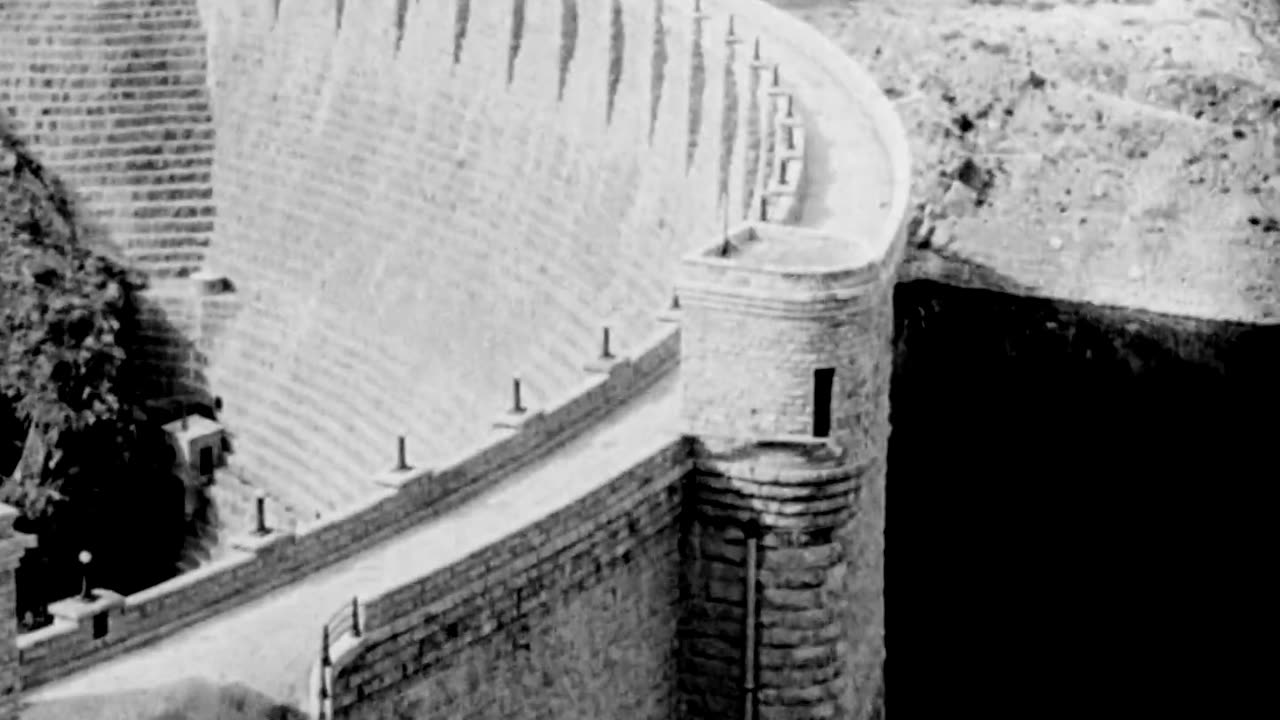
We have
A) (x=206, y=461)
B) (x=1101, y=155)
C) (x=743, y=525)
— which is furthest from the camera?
(x=1101, y=155)

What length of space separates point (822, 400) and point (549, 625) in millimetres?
5261

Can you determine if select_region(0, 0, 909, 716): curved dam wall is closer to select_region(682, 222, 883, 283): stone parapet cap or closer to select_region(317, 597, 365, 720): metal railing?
select_region(682, 222, 883, 283): stone parapet cap

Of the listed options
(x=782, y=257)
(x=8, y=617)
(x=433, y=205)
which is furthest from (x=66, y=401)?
(x=8, y=617)

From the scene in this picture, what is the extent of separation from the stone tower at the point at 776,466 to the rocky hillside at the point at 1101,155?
157ft

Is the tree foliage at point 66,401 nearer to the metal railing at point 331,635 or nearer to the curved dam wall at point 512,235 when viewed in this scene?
the curved dam wall at point 512,235

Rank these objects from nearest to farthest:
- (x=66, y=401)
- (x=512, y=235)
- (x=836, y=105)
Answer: (x=836, y=105), (x=512, y=235), (x=66, y=401)

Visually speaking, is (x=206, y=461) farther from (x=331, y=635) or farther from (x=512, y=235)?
(x=331, y=635)

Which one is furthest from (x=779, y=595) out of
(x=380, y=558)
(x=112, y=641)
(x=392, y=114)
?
(x=392, y=114)

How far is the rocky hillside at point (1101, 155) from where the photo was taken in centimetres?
8756

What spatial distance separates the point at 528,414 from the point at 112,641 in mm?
9481

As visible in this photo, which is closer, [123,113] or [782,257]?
[782,257]

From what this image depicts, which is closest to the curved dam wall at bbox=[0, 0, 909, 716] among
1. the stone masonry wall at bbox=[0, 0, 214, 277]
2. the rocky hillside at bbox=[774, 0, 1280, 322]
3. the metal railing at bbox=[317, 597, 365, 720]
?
the stone masonry wall at bbox=[0, 0, 214, 277]

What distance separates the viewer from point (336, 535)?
118ft

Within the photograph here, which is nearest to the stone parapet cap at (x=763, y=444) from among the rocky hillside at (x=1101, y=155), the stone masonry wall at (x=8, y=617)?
the stone masonry wall at (x=8, y=617)
